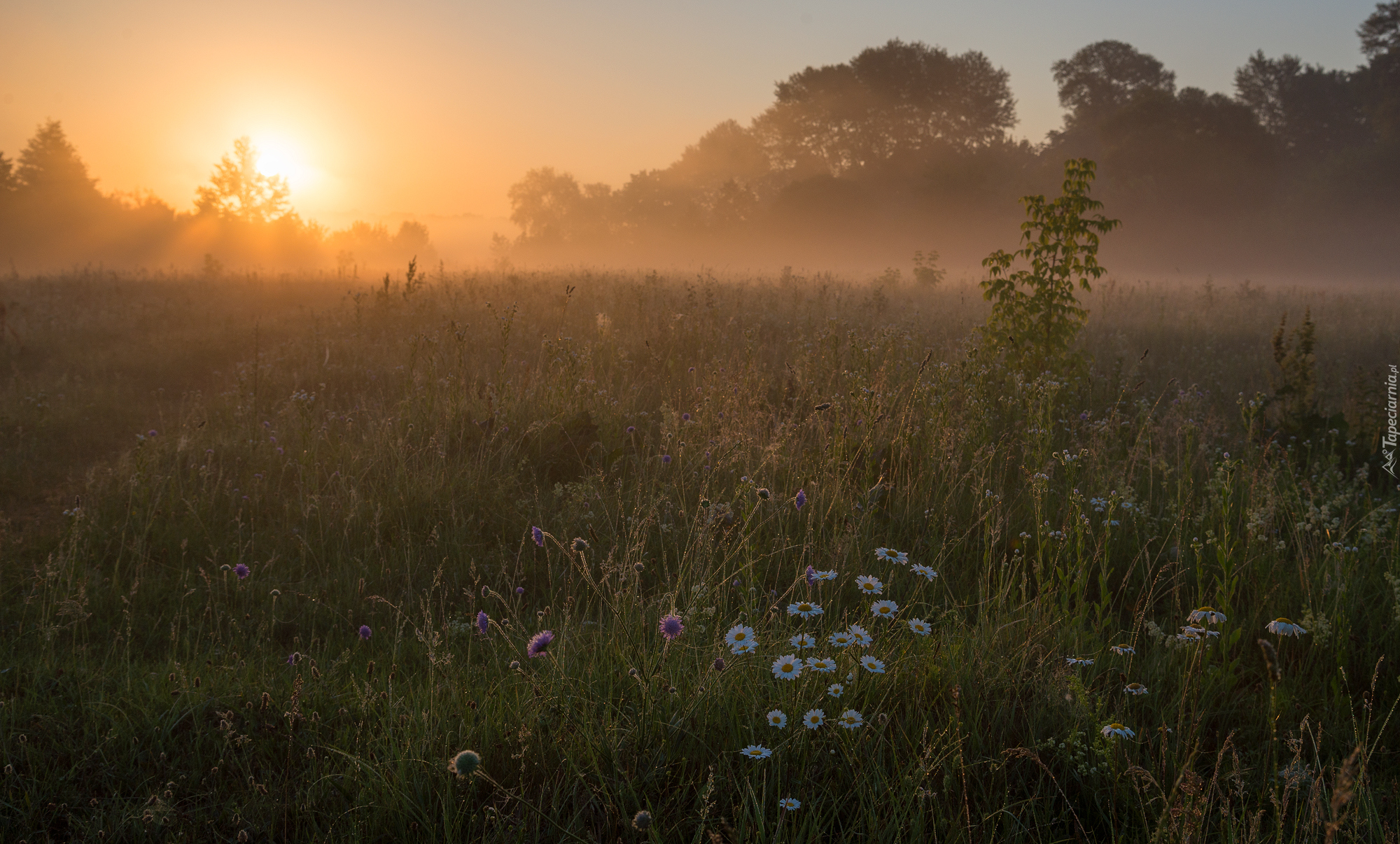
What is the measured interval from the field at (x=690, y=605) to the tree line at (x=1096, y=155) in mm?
35731

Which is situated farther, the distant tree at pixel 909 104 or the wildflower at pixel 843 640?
the distant tree at pixel 909 104

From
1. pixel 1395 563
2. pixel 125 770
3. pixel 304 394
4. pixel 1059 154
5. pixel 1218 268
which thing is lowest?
pixel 125 770

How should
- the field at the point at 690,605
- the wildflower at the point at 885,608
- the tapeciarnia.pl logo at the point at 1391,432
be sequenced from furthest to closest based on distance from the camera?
the tapeciarnia.pl logo at the point at 1391,432 < the wildflower at the point at 885,608 < the field at the point at 690,605

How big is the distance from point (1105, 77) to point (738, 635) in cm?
5235

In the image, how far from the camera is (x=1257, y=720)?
6.97 ft

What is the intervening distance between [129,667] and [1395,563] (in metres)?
4.61

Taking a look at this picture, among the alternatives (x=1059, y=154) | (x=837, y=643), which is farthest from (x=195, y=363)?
(x=1059, y=154)

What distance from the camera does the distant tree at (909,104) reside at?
45.8 meters

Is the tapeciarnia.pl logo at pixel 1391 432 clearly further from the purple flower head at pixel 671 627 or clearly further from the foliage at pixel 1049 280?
the purple flower head at pixel 671 627

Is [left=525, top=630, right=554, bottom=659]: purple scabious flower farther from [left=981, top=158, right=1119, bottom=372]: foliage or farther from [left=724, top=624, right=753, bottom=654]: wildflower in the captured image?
[left=981, top=158, right=1119, bottom=372]: foliage

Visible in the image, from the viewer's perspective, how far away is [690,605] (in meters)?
2.05

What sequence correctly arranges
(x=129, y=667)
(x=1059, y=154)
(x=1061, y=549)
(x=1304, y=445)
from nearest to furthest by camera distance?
(x=129, y=667)
(x=1061, y=549)
(x=1304, y=445)
(x=1059, y=154)

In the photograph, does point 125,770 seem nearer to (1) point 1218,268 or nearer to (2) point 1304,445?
(2) point 1304,445

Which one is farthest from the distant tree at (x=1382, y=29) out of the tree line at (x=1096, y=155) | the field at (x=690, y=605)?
the field at (x=690, y=605)
